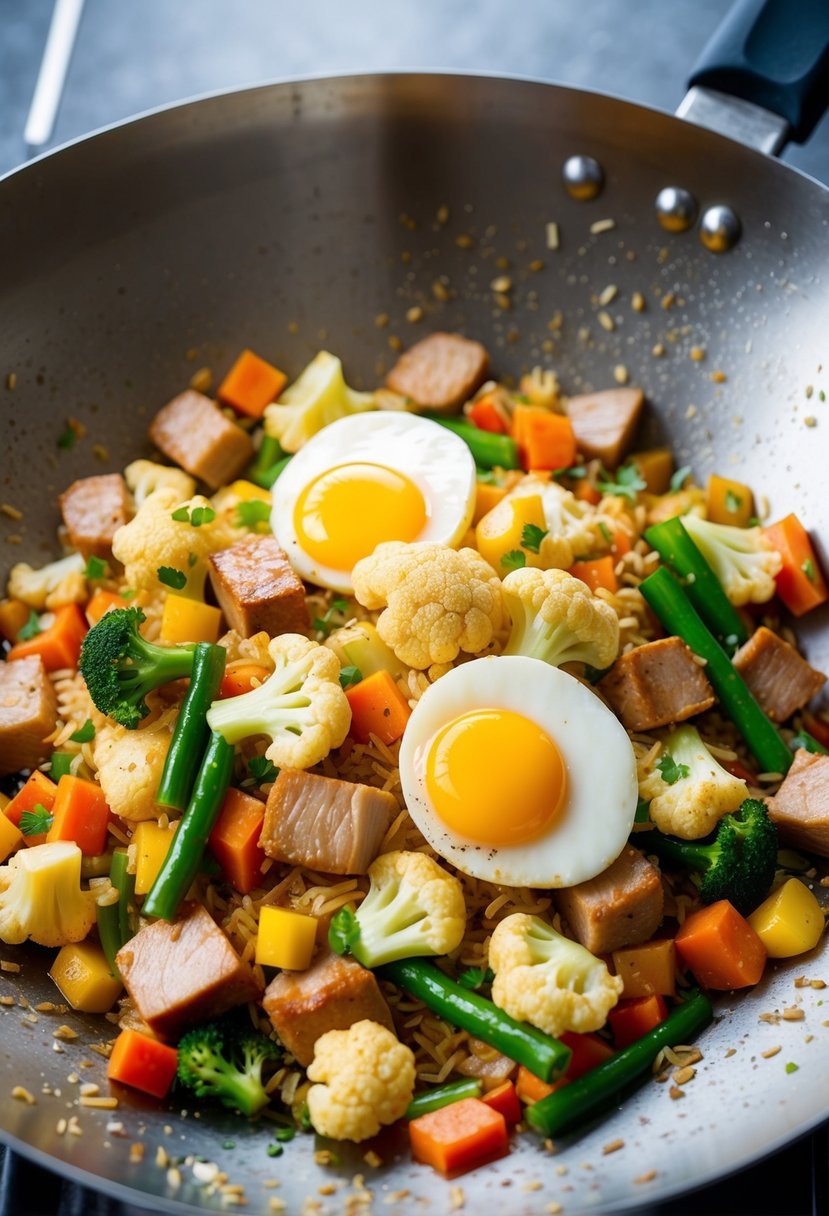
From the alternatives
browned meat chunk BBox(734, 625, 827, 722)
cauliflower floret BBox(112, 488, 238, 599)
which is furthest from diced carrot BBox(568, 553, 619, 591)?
cauliflower floret BBox(112, 488, 238, 599)

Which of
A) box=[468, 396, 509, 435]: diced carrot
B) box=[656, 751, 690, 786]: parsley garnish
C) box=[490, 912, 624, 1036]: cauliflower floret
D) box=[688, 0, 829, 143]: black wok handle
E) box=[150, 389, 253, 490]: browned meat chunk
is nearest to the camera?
box=[490, 912, 624, 1036]: cauliflower floret

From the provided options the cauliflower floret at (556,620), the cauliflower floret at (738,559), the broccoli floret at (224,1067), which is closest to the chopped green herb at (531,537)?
the cauliflower floret at (556,620)

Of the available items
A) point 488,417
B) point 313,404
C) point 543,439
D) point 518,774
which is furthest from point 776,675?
point 313,404

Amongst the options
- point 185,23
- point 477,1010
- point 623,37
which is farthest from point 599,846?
point 185,23

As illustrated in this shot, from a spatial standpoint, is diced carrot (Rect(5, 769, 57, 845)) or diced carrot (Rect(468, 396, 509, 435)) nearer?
diced carrot (Rect(5, 769, 57, 845))

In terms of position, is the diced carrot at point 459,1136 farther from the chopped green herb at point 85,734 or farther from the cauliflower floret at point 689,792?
the chopped green herb at point 85,734

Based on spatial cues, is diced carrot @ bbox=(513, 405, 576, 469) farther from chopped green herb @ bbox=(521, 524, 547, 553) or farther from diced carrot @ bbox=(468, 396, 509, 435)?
chopped green herb @ bbox=(521, 524, 547, 553)
